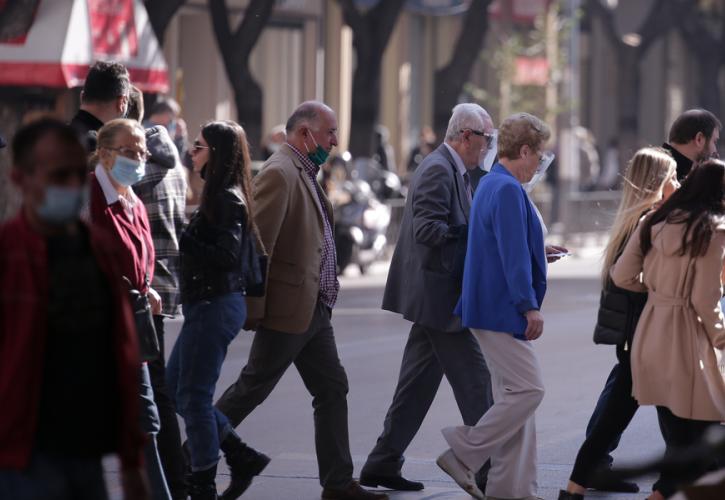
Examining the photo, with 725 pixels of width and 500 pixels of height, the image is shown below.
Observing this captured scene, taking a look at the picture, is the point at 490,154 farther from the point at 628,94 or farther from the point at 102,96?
the point at 628,94

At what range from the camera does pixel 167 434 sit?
287 inches

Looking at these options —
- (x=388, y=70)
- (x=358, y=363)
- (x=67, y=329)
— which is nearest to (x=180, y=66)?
(x=388, y=70)

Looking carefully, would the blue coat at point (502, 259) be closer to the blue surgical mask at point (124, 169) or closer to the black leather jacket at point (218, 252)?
the black leather jacket at point (218, 252)

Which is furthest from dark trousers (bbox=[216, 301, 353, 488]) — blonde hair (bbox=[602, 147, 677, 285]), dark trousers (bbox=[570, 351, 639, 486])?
blonde hair (bbox=[602, 147, 677, 285])

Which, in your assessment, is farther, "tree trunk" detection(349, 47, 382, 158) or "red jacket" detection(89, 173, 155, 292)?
"tree trunk" detection(349, 47, 382, 158)

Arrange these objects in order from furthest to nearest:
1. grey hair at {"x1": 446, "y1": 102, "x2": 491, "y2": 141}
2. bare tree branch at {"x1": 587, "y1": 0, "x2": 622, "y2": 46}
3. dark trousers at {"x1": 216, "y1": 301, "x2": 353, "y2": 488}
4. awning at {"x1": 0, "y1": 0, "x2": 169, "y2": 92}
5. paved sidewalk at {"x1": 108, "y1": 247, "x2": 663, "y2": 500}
Answer: bare tree branch at {"x1": 587, "y1": 0, "x2": 622, "y2": 46} < awning at {"x1": 0, "y1": 0, "x2": 169, "y2": 92} < paved sidewalk at {"x1": 108, "y1": 247, "x2": 663, "y2": 500} < grey hair at {"x1": 446, "y1": 102, "x2": 491, "y2": 141} < dark trousers at {"x1": 216, "y1": 301, "x2": 353, "y2": 488}

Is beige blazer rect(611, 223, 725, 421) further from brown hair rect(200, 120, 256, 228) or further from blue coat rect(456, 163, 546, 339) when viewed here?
brown hair rect(200, 120, 256, 228)

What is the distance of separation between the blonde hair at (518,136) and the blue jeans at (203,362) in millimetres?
1329

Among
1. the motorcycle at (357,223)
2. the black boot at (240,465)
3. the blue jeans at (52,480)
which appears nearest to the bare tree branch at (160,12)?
the motorcycle at (357,223)

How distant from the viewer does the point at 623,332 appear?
24.5 ft

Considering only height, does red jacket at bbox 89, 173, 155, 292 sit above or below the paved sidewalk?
above

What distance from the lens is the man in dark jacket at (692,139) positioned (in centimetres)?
846

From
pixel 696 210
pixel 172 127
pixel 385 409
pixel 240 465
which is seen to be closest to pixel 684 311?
pixel 696 210

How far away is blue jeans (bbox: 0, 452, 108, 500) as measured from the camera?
13.8 feet
